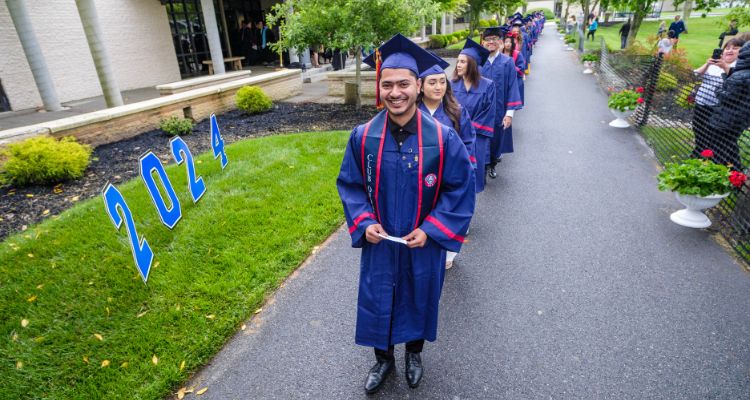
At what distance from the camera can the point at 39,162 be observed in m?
5.85

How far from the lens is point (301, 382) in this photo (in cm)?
289

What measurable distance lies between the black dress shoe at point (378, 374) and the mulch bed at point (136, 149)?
467cm

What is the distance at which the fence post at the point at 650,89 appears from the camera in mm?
9023

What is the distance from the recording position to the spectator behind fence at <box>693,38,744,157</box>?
18.4ft

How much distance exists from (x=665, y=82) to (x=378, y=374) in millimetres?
9638

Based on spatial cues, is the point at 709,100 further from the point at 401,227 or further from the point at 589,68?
the point at 589,68

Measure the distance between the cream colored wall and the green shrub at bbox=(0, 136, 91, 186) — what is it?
6.28 metres

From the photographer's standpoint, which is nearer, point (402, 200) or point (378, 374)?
point (402, 200)

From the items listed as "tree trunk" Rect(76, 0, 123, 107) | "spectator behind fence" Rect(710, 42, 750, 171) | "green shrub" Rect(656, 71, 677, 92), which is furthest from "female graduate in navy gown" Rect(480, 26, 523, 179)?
"tree trunk" Rect(76, 0, 123, 107)

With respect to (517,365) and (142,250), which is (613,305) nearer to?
(517,365)

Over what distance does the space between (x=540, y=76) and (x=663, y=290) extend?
14.5m

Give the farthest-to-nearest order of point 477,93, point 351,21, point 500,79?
1. point 351,21
2. point 500,79
3. point 477,93

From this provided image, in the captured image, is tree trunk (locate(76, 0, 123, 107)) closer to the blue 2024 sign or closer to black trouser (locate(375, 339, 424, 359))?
the blue 2024 sign

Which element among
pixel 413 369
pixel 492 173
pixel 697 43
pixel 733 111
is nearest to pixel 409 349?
pixel 413 369
